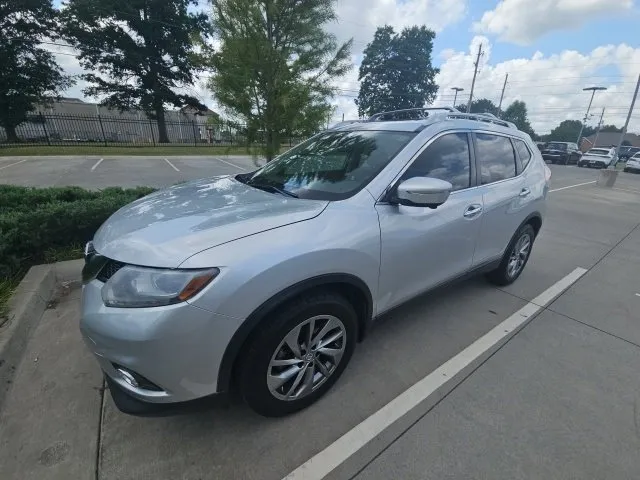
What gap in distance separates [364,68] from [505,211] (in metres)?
54.9

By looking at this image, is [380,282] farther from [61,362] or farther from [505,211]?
[61,362]

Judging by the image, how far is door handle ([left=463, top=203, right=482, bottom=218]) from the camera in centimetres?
265

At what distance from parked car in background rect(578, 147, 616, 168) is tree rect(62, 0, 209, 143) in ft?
108

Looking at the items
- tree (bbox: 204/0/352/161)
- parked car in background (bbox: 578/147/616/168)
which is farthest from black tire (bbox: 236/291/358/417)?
parked car in background (bbox: 578/147/616/168)

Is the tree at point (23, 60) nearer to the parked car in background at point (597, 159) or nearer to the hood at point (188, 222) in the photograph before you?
the hood at point (188, 222)

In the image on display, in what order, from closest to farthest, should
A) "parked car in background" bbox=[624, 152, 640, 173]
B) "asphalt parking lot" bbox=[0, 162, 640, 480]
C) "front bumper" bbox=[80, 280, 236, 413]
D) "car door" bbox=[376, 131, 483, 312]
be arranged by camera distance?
"front bumper" bbox=[80, 280, 236, 413] → "asphalt parking lot" bbox=[0, 162, 640, 480] → "car door" bbox=[376, 131, 483, 312] → "parked car in background" bbox=[624, 152, 640, 173]

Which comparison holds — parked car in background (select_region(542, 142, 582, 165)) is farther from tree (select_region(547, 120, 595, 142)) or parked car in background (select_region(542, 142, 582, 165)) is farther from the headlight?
tree (select_region(547, 120, 595, 142))

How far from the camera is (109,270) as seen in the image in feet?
5.50

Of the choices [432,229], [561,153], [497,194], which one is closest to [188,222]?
[432,229]

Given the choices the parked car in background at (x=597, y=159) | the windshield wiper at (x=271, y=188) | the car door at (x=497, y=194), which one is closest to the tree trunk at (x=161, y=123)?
the windshield wiper at (x=271, y=188)

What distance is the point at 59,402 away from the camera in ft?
6.76

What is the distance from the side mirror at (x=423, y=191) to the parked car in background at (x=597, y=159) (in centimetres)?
3060

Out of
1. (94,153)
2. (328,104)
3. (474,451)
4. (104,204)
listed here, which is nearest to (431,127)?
(474,451)

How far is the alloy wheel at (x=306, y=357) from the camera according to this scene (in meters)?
1.80
